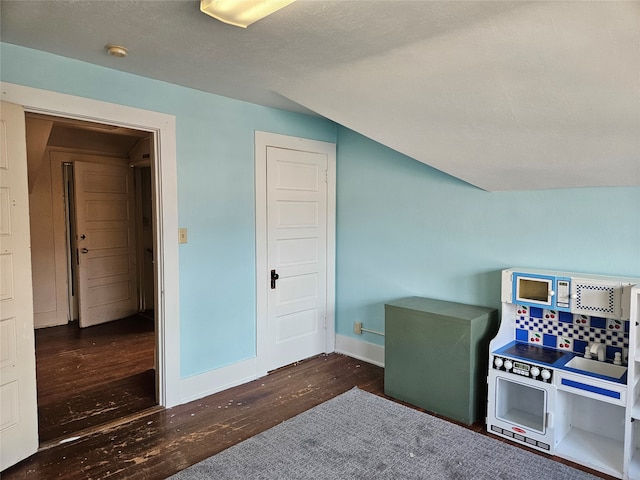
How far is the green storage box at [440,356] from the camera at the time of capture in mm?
2852

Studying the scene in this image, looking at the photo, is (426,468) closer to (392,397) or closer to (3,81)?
(392,397)

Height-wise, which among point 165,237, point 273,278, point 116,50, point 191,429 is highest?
point 116,50

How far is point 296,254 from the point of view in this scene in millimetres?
3902

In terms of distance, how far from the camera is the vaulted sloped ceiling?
168cm

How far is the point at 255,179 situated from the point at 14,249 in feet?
5.72

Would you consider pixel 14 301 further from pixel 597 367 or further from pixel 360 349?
pixel 597 367

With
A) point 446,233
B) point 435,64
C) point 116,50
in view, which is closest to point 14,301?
point 116,50

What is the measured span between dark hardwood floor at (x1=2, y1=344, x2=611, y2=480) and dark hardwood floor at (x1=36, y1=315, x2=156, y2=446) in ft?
0.77

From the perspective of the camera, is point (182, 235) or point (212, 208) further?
point (212, 208)

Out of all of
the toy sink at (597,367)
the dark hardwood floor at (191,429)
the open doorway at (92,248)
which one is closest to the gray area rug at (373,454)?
the dark hardwood floor at (191,429)

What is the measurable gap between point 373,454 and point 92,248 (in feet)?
14.0

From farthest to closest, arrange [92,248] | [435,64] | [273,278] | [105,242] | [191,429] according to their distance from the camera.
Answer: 1. [105,242]
2. [92,248]
3. [273,278]
4. [191,429]
5. [435,64]

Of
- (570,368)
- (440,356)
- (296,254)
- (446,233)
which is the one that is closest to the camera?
(570,368)

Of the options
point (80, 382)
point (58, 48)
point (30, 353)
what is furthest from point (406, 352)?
point (58, 48)
